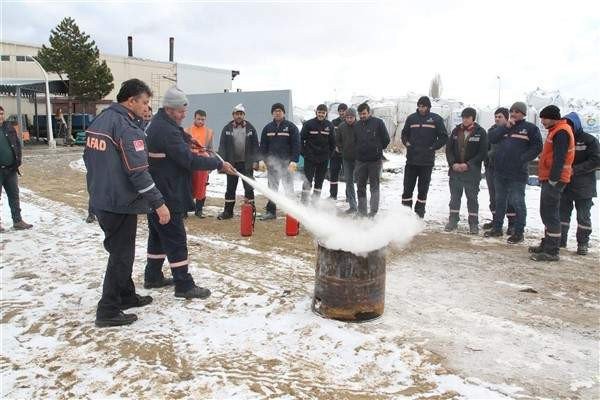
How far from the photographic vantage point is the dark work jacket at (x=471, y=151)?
769cm

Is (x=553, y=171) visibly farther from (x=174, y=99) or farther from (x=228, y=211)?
(x=228, y=211)

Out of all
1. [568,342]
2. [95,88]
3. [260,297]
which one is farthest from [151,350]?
[95,88]

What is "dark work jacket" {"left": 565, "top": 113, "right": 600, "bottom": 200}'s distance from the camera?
6441 millimetres

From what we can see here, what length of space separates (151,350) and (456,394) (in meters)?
2.23

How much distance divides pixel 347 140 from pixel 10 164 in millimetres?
5563

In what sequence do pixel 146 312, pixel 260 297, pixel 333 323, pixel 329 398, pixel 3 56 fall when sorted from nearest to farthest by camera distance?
pixel 329 398
pixel 333 323
pixel 146 312
pixel 260 297
pixel 3 56

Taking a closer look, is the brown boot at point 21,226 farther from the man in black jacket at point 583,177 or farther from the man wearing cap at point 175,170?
the man in black jacket at point 583,177

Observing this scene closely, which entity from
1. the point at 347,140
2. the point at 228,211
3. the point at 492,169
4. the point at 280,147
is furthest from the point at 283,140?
the point at 492,169

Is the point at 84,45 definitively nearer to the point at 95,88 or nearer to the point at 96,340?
the point at 95,88

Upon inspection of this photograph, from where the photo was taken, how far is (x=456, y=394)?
310 centimetres

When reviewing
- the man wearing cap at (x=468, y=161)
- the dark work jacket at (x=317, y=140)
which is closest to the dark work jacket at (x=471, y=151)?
the man wearing cap at (x=468, y=161)

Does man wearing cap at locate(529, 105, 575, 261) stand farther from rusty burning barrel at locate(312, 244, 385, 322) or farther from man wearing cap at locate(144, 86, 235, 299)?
man wearing cap at locate(144, 86, 235, 299)

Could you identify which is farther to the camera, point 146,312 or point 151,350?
point 146,312

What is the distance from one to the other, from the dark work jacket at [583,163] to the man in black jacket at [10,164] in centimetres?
815
